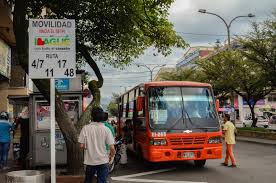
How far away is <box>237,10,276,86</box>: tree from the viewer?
2475 centimetres

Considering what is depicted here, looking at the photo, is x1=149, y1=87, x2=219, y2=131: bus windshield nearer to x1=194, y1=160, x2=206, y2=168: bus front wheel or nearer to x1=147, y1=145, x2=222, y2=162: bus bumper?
x1=147, y1=145, x2=222, y2=162: bus bumper

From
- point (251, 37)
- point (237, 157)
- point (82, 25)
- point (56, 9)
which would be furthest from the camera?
point (251, 37)

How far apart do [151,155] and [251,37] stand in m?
16.2

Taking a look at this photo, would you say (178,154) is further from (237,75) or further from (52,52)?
(237,75)

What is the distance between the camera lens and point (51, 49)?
771 centimetres

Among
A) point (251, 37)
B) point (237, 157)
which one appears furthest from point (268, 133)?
point (237, 157)

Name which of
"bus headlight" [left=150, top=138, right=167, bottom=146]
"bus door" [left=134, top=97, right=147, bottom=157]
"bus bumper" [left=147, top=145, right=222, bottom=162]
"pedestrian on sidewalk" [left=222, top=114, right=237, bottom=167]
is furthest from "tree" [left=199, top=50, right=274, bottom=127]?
"bus headlight" [left=150, top=138, right=167, bottom=146]

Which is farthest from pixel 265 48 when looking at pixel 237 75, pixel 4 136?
pixel 4 136

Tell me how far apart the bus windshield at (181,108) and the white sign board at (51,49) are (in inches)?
231

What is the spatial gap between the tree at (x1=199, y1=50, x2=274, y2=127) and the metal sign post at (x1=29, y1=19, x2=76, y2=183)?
25.6 meters

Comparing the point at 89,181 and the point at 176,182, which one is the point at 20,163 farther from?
the point at 89,181

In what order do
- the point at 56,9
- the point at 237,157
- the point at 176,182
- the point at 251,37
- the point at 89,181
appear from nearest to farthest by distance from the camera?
the point at 89,181
the point at 176,182
the point at 56,9
the point at 237,157
the point at 251,37

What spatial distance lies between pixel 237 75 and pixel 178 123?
22908 mm

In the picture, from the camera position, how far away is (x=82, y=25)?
16234 mm
